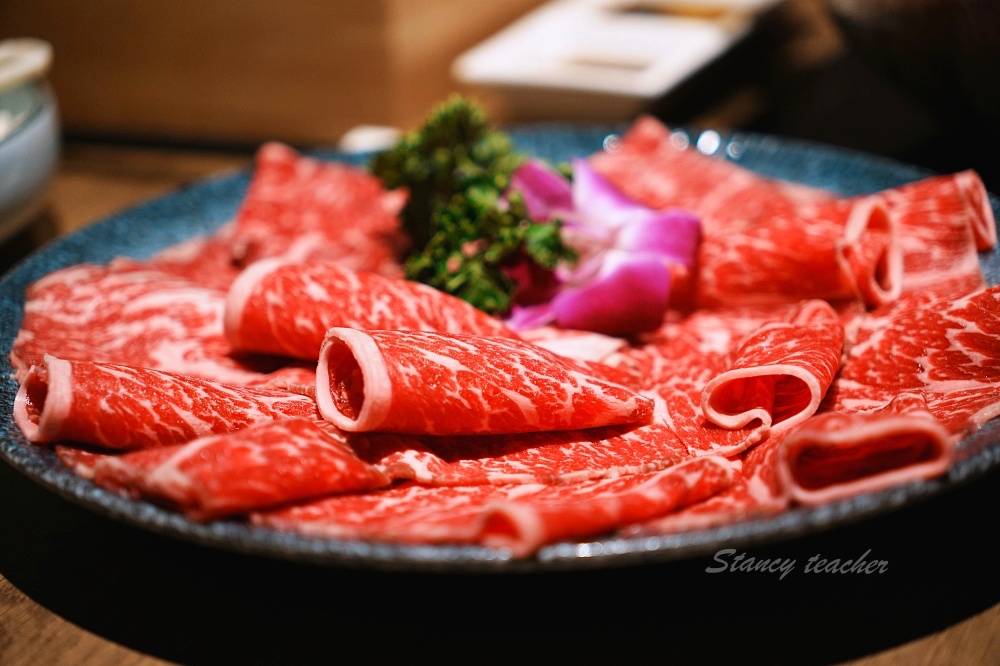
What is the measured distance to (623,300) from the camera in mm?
1786

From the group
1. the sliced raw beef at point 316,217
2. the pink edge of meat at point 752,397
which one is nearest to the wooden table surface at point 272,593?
the pink edge of meat at point 752,397

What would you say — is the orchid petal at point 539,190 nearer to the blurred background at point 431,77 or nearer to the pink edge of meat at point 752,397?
the pink edge of meat at point 752,397

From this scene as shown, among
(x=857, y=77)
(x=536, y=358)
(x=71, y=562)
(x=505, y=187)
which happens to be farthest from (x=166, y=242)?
(x=857, y=77)

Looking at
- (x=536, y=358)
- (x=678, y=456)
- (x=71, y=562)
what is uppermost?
(x=536, y=358)

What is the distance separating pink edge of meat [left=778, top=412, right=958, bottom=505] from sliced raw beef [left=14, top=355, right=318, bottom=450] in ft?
2.54

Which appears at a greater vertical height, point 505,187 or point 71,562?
point 505,187

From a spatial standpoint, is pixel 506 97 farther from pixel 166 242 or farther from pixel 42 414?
pixel 42 414

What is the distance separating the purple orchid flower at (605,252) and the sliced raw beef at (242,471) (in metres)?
0.67

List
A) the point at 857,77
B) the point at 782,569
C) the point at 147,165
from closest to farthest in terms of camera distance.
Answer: the point at 782,569, the point at 857,77, the point at 147,165

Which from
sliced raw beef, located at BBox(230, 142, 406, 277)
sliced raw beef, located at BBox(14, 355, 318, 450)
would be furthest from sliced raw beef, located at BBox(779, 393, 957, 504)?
sliced raw beef, located at BBox(230, 142, 406, 277)

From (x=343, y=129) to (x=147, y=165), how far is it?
0.82 m

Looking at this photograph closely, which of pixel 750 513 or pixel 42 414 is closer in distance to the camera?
pixel 750 513

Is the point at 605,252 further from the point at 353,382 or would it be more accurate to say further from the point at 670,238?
the point at 353,382

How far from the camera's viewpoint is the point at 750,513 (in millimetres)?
1140
